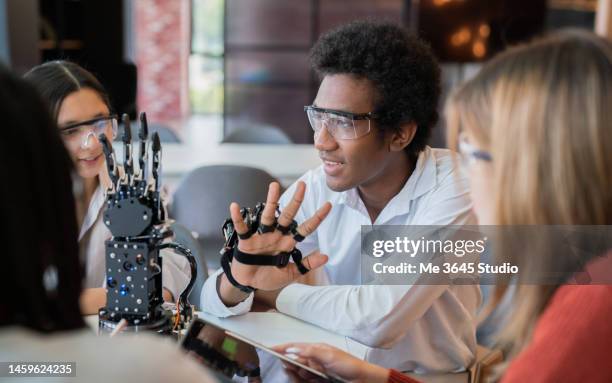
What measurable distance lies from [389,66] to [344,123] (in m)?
0.18

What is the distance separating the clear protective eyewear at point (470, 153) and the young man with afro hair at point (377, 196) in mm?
518

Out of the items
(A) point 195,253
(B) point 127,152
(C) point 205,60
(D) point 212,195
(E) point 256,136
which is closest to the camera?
(B) point 127,152

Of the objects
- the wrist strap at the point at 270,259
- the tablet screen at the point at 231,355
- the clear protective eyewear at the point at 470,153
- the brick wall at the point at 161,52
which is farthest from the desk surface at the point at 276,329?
the brick wall at the point at 161,52

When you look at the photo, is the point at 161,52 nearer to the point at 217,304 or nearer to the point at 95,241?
the point at 95,241

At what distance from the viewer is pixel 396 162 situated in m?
1.72

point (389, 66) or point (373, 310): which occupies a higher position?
point (389, 66)

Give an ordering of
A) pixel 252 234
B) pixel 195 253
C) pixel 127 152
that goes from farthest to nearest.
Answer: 1. pixel 195 253
2. pixel 252 234
3. pixel 127 152

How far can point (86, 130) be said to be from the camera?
1.68 meters

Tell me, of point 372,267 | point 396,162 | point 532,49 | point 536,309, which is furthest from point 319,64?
point 536,309

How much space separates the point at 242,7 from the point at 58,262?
539 cm

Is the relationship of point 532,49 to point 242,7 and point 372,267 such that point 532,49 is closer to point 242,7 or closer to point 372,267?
point 372,267

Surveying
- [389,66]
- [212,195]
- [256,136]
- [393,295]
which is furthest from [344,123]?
[256,136]

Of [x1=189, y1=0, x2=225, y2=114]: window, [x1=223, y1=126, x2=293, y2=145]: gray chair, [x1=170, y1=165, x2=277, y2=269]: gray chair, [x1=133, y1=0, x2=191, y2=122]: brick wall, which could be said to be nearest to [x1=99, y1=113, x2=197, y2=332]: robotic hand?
[x1=170, y1=165, x2=277, y2=269]: gray chair

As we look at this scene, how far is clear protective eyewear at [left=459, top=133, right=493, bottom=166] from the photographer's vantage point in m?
0.95
